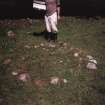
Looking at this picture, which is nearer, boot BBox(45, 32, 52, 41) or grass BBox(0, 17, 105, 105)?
grass BBox(0, 17, 105, 105)

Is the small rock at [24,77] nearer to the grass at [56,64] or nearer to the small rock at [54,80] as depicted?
the grass at [56,64]

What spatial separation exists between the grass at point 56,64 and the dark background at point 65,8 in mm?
986

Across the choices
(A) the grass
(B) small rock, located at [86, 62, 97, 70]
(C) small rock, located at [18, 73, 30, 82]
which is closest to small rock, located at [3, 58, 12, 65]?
(A) the grass

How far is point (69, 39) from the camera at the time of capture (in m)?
8.88

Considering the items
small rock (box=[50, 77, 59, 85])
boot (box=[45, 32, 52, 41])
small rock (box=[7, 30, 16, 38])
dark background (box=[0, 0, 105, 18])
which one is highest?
dark background (box=[0, 0, 105, 18])

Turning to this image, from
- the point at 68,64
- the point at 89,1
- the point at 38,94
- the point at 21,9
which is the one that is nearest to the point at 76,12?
the point at 89,1

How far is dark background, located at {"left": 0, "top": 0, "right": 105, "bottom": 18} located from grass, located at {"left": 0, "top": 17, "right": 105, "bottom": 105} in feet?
3.24

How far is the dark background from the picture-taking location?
1112 cm

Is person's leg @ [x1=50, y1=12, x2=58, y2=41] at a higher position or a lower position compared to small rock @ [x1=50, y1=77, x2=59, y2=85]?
higher

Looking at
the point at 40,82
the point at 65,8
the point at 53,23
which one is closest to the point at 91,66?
the point at 40,82

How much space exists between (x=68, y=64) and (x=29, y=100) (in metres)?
1.73

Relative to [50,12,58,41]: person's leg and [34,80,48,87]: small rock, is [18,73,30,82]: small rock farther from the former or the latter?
[50,12,58,41]: person's leg

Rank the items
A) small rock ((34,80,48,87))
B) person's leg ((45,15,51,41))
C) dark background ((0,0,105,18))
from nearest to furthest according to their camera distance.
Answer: small rock ((34,80,48,87)) < person's leg ((45,15,51,41)) < dark background ((0,0,105,18))

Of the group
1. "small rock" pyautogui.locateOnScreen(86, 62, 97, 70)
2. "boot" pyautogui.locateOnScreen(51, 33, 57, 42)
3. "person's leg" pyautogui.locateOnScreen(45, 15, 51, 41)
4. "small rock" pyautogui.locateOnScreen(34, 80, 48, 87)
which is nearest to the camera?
"small rock" pyautogui.locateOnScreen(34, 80, 48, 87)
